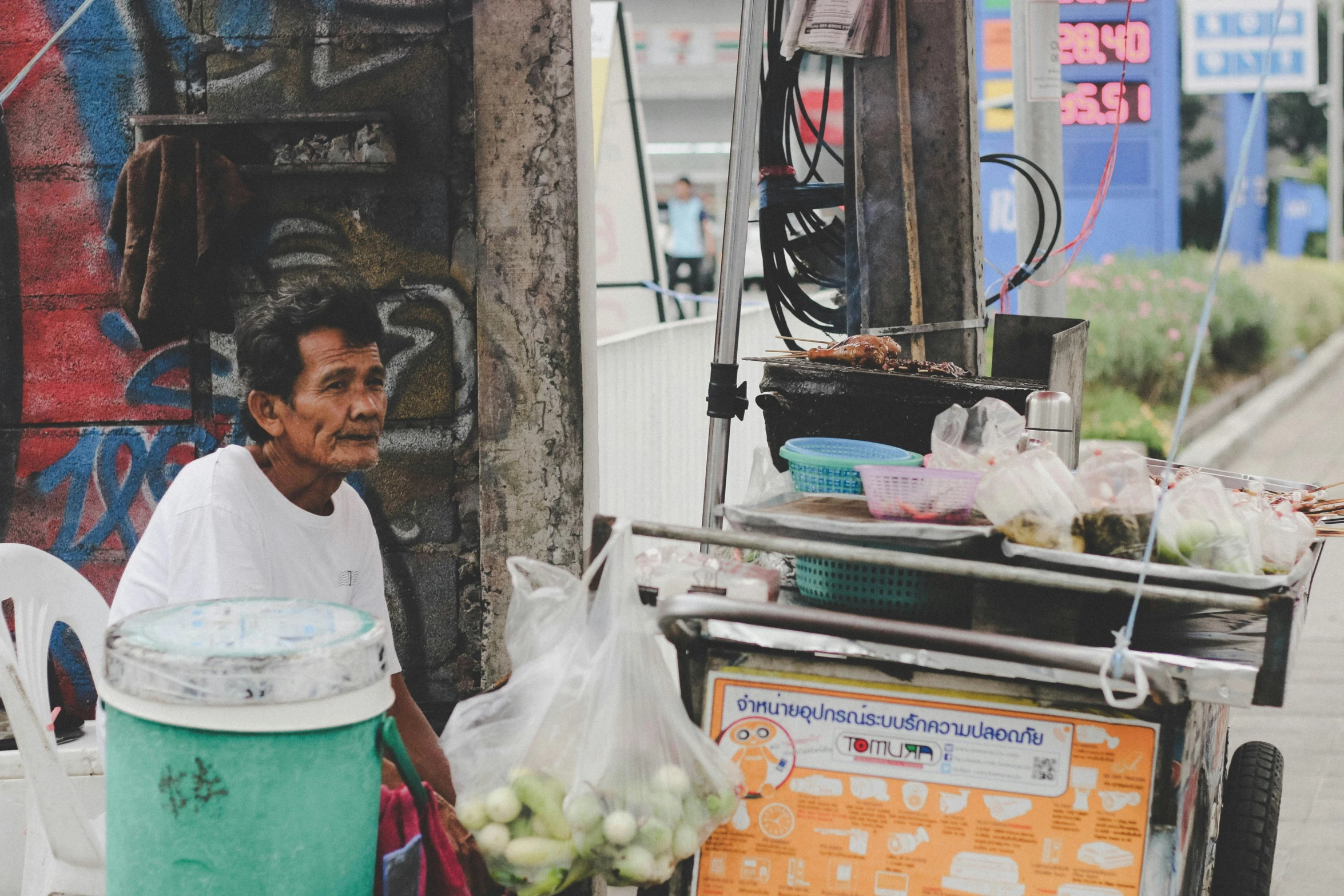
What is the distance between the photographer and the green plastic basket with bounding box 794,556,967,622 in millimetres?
2219

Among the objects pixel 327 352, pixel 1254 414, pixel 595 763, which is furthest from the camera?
pixel 1254 414

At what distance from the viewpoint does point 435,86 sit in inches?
143

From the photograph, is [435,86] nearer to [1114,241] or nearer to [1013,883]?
[1013,883]

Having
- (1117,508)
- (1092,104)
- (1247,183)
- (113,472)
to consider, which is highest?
(1092,104)

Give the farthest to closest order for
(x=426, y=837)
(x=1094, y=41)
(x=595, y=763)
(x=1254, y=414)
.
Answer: (x=1094, y=41), (x=1254, y=414), (x=426, y=837), (x=595, y=763)

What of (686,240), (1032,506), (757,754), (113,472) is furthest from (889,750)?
(686,240)

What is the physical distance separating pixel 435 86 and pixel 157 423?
1300 mm

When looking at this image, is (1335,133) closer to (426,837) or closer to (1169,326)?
(1169,326)

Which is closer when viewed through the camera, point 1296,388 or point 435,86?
point 435,86

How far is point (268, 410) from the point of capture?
2703mm

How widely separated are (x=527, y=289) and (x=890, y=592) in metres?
1.82

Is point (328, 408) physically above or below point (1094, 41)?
below

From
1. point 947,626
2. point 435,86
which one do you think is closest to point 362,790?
point 947,626

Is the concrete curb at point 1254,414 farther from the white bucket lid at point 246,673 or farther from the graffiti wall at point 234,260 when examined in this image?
the white bucket lid at point 246,673
